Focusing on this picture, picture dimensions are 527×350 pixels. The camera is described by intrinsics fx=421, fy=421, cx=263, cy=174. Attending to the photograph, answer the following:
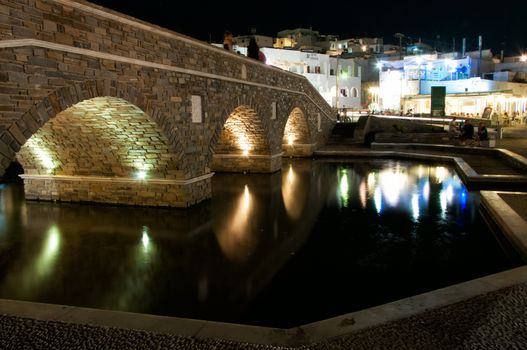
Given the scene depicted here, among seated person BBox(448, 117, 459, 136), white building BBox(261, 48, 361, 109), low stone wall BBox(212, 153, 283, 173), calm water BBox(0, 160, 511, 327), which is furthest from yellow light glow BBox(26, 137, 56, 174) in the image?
white building BBox(261, 48, 361, 109)

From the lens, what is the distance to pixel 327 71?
145ft

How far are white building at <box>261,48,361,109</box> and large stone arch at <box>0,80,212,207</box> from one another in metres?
29.8

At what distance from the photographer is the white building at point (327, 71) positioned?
4013cm

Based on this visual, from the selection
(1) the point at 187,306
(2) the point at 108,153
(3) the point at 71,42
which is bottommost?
(1) the point at 187,306

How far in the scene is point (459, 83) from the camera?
3647cm

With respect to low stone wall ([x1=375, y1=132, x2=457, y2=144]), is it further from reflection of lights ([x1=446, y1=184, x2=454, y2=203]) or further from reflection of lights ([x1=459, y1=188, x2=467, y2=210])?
reflection of lights ([x1=459, y1=188, x2=467, y2=210])

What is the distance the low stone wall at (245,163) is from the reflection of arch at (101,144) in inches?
268

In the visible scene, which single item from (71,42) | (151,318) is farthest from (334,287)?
(71,42)

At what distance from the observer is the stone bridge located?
19.4 ft

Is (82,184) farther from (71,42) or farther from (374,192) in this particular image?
(374,192)

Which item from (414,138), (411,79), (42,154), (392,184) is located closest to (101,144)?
(42,154)

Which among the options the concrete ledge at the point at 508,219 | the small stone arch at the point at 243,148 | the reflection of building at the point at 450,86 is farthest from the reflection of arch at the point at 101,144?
Result: the reflection of building at the point at 450,86

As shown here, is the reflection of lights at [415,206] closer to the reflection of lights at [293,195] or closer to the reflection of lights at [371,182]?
the reflection of lights at [371,182]

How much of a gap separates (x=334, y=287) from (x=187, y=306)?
2.15 meters
